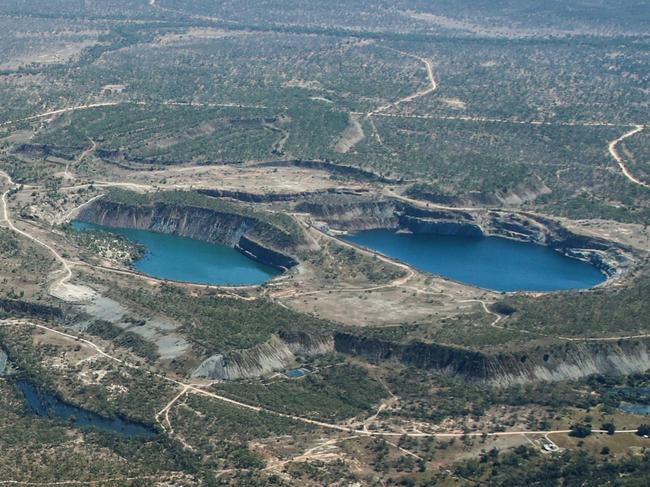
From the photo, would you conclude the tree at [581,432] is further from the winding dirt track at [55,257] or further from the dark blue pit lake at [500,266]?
the winding dirt track at [55,257]

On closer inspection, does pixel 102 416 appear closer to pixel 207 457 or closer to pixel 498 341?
pixel 207 457

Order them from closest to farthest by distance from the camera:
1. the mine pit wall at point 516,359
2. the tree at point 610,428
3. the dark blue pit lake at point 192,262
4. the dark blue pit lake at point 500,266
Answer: the tree at point 610,428
the mine pit wall at point 516,359
the dark blue pit lake at point 192,262
the dark blue pit lake at point 500,266

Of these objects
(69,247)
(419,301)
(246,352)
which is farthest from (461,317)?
(69,247)

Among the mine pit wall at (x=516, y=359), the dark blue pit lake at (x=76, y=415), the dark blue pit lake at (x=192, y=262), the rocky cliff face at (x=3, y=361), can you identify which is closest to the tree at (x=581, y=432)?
the mine pit wall at (x=516, y=359)

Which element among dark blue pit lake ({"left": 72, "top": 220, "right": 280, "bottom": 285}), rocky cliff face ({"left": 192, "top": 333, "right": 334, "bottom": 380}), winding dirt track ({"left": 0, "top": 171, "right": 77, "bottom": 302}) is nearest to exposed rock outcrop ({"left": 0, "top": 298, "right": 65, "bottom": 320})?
winding dirt track ({"left": 0, "top": 171, "right": 77, "bottom": 302})

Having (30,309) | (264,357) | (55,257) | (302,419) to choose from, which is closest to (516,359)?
(302,419)

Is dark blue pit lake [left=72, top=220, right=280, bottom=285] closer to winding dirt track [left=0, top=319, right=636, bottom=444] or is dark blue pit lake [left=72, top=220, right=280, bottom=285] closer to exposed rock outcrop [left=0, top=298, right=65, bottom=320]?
exposed rock outcrop [left=0, top=298, right=65, bottom=320]
